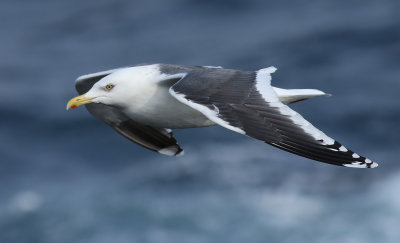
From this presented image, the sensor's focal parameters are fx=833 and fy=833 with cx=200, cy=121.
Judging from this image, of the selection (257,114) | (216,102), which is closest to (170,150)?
(216,102)

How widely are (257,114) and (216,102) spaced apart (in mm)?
363

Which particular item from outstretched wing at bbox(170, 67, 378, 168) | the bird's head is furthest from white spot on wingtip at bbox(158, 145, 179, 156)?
outstretched wing at bbox(170, 67, 378, 168)

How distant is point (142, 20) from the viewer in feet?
71.3

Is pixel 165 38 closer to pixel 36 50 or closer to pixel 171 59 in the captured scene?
pixel 171 59

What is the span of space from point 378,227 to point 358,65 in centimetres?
442

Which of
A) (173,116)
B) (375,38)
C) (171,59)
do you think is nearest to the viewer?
(173,116)

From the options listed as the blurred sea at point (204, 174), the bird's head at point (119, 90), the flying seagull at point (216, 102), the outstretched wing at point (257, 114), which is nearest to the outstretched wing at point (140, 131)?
the flying seagull at point (216, 102)

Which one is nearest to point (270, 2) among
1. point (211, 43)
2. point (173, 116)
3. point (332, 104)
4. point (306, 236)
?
point (211, 43)

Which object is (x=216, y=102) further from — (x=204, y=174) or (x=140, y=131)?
(x=204, y=174)

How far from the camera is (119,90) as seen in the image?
771 centimetres

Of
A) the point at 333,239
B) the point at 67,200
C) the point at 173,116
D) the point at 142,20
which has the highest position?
the point at 173,116

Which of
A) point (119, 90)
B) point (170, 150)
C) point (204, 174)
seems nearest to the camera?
point (119, 90)

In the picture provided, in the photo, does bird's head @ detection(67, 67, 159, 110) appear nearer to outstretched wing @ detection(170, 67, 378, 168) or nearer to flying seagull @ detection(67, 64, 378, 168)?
flying seagull @ detection(67, 64, 378, 168)

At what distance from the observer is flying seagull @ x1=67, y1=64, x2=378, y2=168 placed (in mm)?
6465
